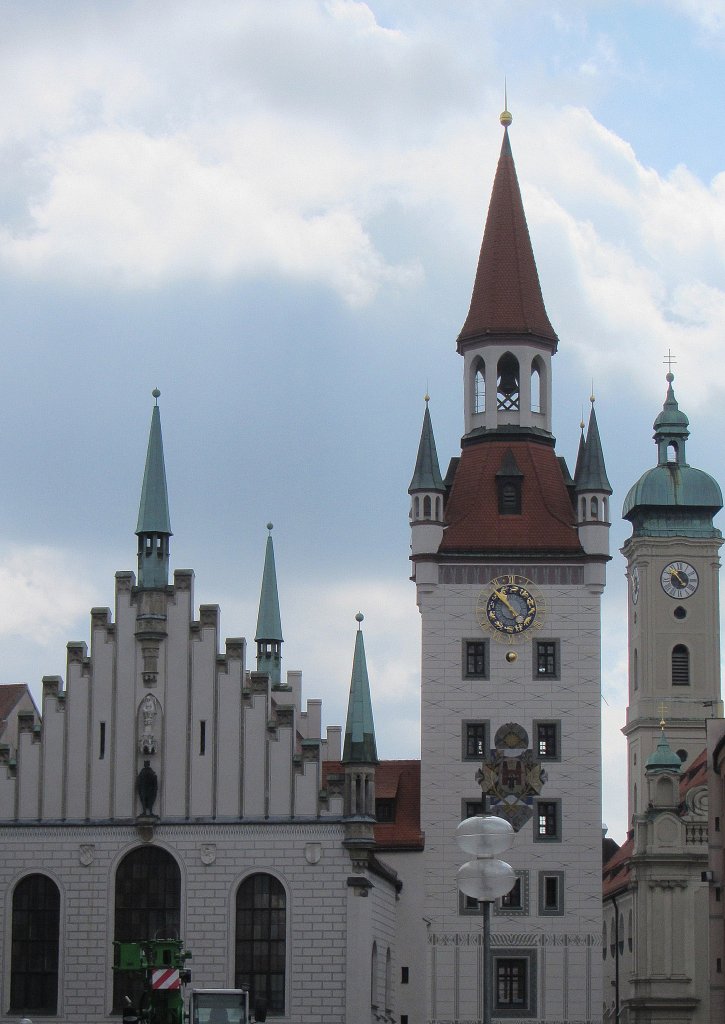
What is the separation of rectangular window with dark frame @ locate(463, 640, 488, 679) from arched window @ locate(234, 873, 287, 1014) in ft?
42.5

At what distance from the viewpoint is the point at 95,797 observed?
75.2 m

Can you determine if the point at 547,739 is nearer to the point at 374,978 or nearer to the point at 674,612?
the point at 374,978

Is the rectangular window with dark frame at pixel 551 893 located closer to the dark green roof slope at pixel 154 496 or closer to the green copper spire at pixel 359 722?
the green copper spire at pixel 359 722

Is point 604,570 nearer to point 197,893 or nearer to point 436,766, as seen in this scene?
point 436,766

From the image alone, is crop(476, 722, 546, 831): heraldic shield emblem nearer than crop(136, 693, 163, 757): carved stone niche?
No

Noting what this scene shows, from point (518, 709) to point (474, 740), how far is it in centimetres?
197

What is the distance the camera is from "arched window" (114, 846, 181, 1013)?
74.1 meters

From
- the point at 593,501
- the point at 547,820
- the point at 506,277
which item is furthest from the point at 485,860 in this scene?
the point at 506,277

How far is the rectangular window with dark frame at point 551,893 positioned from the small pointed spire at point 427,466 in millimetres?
15069

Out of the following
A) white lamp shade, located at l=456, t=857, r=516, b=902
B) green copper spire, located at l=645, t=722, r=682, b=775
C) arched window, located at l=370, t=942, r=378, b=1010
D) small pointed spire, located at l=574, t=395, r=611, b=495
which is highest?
small pointed spire, located at l=574, t=395, r=611, b=495

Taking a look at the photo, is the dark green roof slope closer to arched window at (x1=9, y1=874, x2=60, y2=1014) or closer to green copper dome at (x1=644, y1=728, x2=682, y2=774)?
arched window at (x1=9, y1=874, x2=60, y2=1014)

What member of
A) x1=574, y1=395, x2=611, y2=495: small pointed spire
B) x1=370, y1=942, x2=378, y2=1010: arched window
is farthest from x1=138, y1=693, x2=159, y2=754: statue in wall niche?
x1=574, y1=395, x2=611, y2=495: small pointed spire

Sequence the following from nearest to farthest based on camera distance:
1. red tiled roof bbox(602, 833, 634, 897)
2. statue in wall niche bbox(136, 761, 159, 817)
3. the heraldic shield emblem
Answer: statue in wall niche bbox(136, 761, 159, 817), the heraldic shield emblem, red tiled roof bbox(602, 833, 634, 897)

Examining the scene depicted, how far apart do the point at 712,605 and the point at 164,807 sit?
5880 cm
